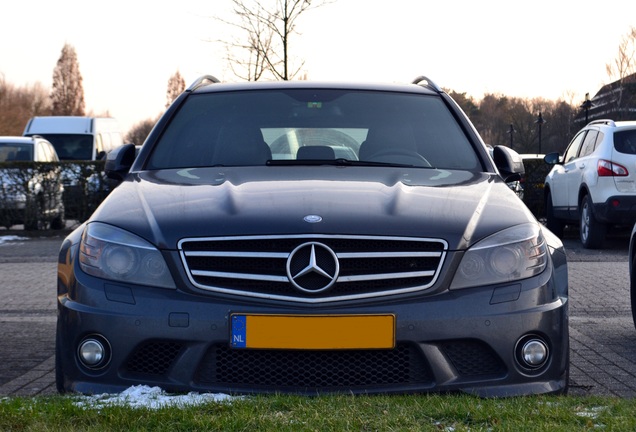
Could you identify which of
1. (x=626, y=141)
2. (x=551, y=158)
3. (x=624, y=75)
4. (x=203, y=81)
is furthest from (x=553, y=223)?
(x=624, y=75)

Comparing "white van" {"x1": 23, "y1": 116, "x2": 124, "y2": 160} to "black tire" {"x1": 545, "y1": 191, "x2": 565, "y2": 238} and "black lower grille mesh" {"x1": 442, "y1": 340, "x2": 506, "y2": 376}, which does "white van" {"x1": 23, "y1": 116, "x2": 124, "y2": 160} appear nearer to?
"black tire" {"x1": 545, "y1": 191, "x2": 565, "y2": 238}

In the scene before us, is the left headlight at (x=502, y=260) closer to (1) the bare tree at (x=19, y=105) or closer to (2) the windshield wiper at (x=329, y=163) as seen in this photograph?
(2) the windshield wiper at (x=329, y=163)

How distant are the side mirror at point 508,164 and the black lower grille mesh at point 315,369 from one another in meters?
1.90

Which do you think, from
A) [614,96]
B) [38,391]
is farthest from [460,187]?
[614,96]

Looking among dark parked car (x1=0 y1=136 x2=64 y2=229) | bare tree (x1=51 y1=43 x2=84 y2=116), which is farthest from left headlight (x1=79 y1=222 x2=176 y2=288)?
bare tree (x1=51 y1=43 x2=84 y2=116)

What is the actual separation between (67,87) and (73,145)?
94764 mm

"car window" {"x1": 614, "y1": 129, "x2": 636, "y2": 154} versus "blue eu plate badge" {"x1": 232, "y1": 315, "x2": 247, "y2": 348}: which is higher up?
"car window" {"x1": 614, "y1": 129, "x2": 636, "y2": 154}

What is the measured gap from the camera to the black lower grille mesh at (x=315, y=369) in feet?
13.4

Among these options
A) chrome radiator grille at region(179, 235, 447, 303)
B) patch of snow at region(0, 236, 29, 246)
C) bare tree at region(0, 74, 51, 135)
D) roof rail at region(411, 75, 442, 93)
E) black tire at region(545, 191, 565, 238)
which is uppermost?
bare tree at region(0, 74, 51, 135)

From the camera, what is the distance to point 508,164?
226 inches

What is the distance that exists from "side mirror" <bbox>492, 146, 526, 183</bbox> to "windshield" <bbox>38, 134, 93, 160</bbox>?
23.8m

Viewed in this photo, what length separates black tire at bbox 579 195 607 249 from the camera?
1493cm

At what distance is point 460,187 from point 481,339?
3.17 ft

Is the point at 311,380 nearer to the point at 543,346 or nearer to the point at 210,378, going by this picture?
the point at 210,378
